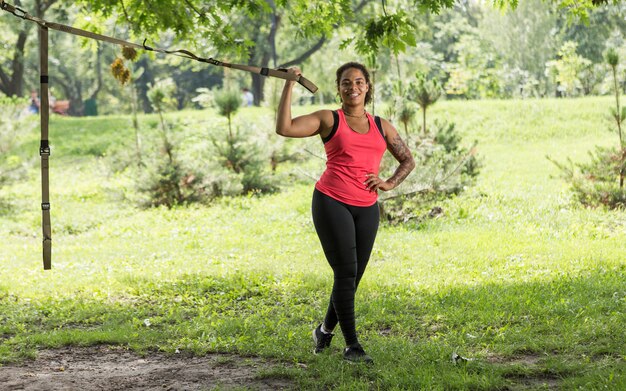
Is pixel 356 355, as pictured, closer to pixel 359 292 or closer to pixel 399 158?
pixel 399 158

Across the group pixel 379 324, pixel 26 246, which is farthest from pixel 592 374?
pixel 26 246

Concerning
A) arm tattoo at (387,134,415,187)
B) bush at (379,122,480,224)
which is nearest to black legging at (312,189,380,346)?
arm tattoo at (387,134,415,187)

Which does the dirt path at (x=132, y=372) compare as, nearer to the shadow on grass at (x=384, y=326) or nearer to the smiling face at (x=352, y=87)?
the shadow on grass at (x=384, y=326)

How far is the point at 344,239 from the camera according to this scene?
5195mm

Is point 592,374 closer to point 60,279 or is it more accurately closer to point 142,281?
point 142,281

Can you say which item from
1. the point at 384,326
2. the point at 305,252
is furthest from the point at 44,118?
the point at 305,252

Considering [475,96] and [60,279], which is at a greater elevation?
[475,96]

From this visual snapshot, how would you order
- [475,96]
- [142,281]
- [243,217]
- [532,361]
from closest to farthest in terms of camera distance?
[532,361] → [142,281] → [243,217] → [475,96]

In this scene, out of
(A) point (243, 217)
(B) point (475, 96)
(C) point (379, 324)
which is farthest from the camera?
(B) point (475, 96)

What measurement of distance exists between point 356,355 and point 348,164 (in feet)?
4.19

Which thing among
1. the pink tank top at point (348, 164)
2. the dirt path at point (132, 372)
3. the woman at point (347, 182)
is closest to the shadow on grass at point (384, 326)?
the dirt path at point (132, 372)

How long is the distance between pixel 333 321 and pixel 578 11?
5.21 meters

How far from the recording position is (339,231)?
5.17 m

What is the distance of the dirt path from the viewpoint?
17.7 ft
